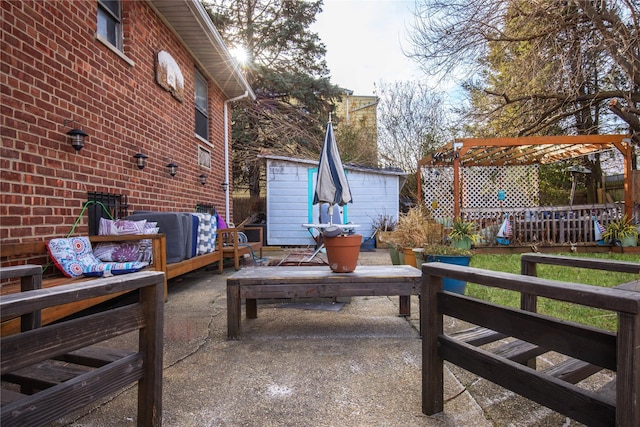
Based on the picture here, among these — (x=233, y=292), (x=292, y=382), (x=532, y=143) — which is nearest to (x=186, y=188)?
(x=233, y=292)

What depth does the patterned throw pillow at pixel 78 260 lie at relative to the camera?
299 cm

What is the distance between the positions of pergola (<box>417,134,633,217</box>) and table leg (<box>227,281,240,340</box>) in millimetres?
6704

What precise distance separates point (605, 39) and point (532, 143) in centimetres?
233

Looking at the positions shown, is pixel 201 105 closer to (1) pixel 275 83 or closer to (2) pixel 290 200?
(2) pixel 290 200

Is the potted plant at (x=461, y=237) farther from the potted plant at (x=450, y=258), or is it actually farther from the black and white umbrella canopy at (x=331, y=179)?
the black and white umbrella canopy at (x=331, y=179)

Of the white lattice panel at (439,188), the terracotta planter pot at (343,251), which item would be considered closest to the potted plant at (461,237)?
the white lattice panel at (439,188)

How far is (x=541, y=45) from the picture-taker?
7320 mm

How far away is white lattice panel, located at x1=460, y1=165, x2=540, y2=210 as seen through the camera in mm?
11750

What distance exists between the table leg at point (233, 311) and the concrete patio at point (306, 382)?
9 centimetres

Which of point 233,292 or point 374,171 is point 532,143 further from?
point 233,292

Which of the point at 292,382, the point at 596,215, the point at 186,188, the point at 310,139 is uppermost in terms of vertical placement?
the point at 310,139

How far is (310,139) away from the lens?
13812 mm

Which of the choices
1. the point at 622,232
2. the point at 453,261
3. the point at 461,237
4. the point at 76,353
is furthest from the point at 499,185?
the point at 76,353

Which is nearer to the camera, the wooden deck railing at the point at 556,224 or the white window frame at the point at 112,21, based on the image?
the white window frame at the point at 112,21
